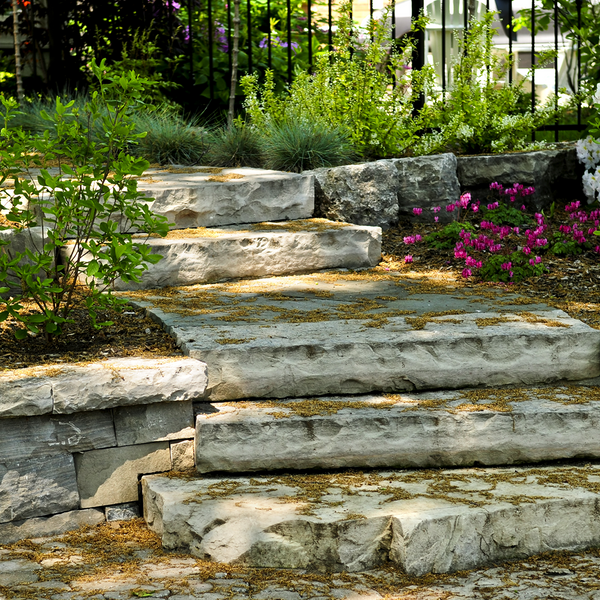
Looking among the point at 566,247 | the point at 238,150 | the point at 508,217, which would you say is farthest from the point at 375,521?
the point at 238,150

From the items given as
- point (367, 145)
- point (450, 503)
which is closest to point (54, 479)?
point (450, 503)

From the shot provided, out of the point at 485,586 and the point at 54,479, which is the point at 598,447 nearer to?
the point at 485,586

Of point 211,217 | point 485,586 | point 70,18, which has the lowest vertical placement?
point 485,586

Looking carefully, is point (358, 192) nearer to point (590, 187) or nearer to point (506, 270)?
point (506, 270)

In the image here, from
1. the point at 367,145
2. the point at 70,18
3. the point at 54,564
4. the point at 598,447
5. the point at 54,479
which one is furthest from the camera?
the point at 70,18

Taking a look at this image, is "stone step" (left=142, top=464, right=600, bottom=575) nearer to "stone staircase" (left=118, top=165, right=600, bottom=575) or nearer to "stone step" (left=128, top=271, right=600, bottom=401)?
"stone staircase" (left=118, top=165, right=600, bottom=575)

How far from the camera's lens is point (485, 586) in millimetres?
2354

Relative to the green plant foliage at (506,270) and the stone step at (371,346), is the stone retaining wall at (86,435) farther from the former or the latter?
the green plant foliage at (506,270)

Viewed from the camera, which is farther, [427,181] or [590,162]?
[590,162]

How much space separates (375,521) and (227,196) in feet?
9.00

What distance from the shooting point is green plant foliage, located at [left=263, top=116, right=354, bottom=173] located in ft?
17.8

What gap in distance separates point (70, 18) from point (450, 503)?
678 centimetres

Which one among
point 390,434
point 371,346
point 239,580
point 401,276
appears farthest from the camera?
point 401,276

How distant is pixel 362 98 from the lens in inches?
227
